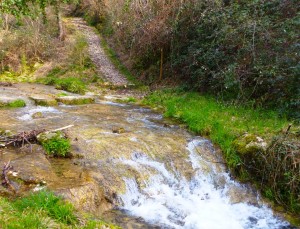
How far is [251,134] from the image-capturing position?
8.26 metres

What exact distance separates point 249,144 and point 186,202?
2.09 m

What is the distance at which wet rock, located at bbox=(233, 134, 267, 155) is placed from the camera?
7.50 metres

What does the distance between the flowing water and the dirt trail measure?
28.1 feet

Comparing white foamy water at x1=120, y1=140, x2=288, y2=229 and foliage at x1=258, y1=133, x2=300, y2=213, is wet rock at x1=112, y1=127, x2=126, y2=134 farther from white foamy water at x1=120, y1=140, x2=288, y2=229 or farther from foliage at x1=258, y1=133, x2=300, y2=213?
foliage at x1=258, y1=133, x2=300, y2=213

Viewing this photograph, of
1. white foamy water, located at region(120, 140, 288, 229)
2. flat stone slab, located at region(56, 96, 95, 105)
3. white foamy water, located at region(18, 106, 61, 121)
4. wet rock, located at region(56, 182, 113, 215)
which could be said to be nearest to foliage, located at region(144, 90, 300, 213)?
white foamy water, located at region(120, 140, 288, 229)

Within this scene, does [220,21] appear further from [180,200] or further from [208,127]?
[180,200]

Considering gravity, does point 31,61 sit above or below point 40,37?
below

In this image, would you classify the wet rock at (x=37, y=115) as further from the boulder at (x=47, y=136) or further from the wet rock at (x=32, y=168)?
the wet rock at (x=32, y=168)

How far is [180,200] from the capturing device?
23.0ft

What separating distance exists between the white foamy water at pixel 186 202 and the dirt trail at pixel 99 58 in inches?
409

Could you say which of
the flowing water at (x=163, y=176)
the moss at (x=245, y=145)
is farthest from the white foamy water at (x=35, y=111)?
the moss at (x=245, y=145)

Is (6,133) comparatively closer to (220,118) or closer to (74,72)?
(220,118)

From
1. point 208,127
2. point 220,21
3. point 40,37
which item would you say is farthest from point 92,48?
point 208,127

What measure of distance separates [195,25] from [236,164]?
7977 mm
